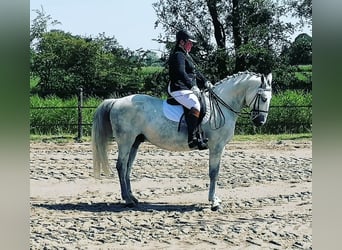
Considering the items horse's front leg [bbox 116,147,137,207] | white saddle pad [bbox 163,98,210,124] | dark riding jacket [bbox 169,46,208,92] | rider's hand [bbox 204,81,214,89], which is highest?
dark riding jacket [bbox 169,46,208,92]

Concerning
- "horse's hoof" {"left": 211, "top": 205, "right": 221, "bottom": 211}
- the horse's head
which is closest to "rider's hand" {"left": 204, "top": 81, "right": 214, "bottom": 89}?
the horse's head

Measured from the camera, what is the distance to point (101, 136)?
4602 mm

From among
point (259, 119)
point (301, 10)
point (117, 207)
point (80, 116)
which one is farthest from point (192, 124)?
point (301, 10)

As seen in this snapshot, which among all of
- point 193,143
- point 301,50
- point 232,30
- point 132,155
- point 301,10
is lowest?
point 132,155

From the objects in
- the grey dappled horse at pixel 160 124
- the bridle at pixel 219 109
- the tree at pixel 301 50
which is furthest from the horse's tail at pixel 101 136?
the tree at pixel 301 50

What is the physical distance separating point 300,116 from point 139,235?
166 cm

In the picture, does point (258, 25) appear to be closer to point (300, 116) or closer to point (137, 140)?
point (300, 116)

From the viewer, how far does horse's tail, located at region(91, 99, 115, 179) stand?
4.59 metres

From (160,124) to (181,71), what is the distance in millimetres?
442

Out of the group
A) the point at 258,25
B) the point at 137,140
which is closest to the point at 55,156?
the point at 137,140

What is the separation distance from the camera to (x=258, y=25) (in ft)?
16.0

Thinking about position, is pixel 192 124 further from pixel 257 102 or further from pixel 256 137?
pixel 256 137

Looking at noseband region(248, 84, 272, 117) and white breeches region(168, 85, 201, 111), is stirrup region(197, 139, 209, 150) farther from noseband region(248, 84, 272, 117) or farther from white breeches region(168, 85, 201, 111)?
noseband region(248, 84, 272, 117)

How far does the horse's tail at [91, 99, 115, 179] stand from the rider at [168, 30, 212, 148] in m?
0.53
